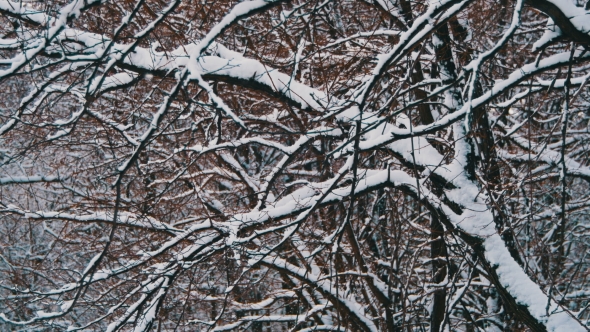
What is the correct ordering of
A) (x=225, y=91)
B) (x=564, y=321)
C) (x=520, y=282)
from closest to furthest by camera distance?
(x=564, y=321) → (x=520, y=282) → (x=225, y=91)

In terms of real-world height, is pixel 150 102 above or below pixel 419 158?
above

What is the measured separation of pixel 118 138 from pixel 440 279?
171 inches

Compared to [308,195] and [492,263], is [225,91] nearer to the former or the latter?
[308,195]

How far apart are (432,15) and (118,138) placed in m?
Answer: 5.64

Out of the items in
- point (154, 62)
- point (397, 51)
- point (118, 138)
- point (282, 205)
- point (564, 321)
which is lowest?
point (564, 321)

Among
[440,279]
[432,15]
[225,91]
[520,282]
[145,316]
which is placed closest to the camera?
[432,15]

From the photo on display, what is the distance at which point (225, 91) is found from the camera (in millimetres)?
6973

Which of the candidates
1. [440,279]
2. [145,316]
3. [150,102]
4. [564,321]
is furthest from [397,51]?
[150,102]

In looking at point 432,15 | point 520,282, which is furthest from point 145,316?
point 432,15

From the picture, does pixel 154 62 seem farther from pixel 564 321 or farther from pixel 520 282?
pixel 564 321

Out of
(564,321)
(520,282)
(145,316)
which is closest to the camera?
(564,321)

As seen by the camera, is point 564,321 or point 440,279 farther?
point 440,279

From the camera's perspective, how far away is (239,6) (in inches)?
95.1

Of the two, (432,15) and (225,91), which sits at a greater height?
(225,91)
